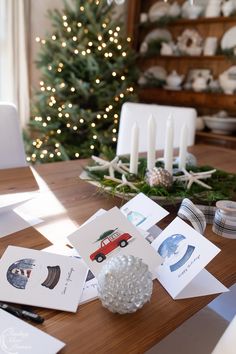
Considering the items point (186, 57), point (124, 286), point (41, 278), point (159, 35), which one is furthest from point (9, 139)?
point (159, 35)

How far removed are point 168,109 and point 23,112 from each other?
156cm

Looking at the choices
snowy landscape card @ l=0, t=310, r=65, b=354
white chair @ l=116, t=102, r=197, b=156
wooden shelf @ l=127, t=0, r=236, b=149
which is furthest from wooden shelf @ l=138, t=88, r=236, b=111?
snowy landscape card @ l=0, t=310, r=65, b=354

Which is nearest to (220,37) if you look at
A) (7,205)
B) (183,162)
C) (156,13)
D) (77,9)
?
(156,13)

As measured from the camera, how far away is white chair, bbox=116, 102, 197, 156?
1912mm

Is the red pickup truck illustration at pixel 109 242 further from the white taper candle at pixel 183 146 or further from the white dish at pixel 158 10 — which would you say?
the white dish at pixel 158 10

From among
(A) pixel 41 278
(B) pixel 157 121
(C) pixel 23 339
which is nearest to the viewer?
(C) pixel 23 339

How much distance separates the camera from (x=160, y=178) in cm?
97

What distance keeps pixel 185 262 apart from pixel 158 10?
128 inches

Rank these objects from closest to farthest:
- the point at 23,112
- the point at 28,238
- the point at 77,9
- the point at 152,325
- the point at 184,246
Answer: the point at 152,325
the point at 184,246
the point at 28,238
the point at 77,9
the point at 23,112

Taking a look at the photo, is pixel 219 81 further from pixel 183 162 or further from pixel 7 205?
pixel 7 205

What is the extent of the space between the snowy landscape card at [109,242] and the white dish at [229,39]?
2843 millimetres

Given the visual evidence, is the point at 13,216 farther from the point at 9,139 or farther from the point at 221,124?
the point at 221,124

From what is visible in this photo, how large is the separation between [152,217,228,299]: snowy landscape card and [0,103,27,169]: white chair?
1010 mm

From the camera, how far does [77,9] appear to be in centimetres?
276
